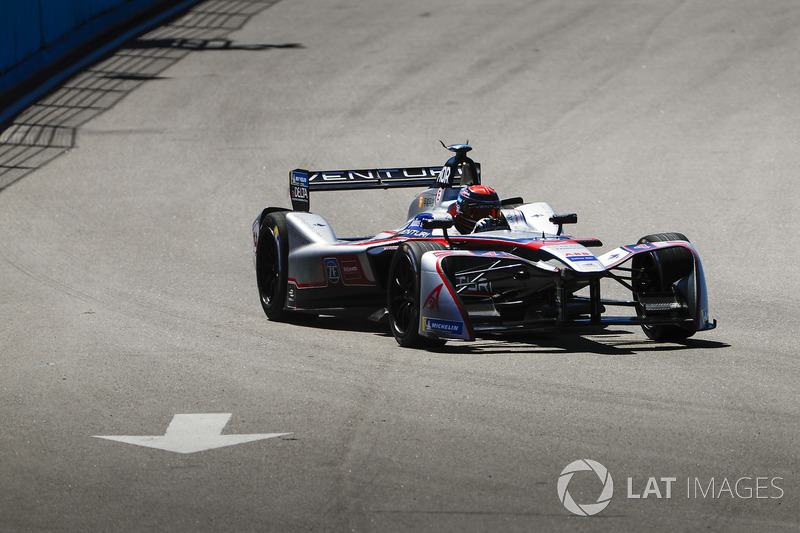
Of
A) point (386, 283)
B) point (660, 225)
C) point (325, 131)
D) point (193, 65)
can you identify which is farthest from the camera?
point (193, 65)

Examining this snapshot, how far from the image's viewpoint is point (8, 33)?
21.5 m

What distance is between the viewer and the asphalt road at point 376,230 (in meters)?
5.67

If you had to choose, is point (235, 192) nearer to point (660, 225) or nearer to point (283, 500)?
point (660, 225)

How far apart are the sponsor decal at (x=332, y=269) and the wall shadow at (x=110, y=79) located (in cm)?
900

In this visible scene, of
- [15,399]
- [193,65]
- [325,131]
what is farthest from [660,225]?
[193,65]

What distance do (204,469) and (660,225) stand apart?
1042 centimetres

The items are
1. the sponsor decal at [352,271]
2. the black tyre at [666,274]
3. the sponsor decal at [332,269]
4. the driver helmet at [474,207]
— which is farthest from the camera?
the sponsor decal at [332,269]

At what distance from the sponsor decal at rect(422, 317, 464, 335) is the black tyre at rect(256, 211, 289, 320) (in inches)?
102

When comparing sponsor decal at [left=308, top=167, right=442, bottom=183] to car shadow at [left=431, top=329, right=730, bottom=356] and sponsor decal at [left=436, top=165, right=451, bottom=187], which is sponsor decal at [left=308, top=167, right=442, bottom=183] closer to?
sponsor decal at [left=436, top=165, right=451, bottom=187]

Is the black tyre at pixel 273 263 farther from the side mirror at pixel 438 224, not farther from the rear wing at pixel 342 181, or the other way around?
the side mirror at pixel 438 224

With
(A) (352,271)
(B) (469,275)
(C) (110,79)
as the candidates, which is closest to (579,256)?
(B) (469,275)

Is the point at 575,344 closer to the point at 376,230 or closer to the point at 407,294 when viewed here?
the point at 407,294

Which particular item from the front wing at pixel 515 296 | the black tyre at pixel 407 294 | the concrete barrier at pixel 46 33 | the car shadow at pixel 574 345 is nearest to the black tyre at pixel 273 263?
the black tyre at pixel 407 294

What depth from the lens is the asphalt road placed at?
18.6ft
